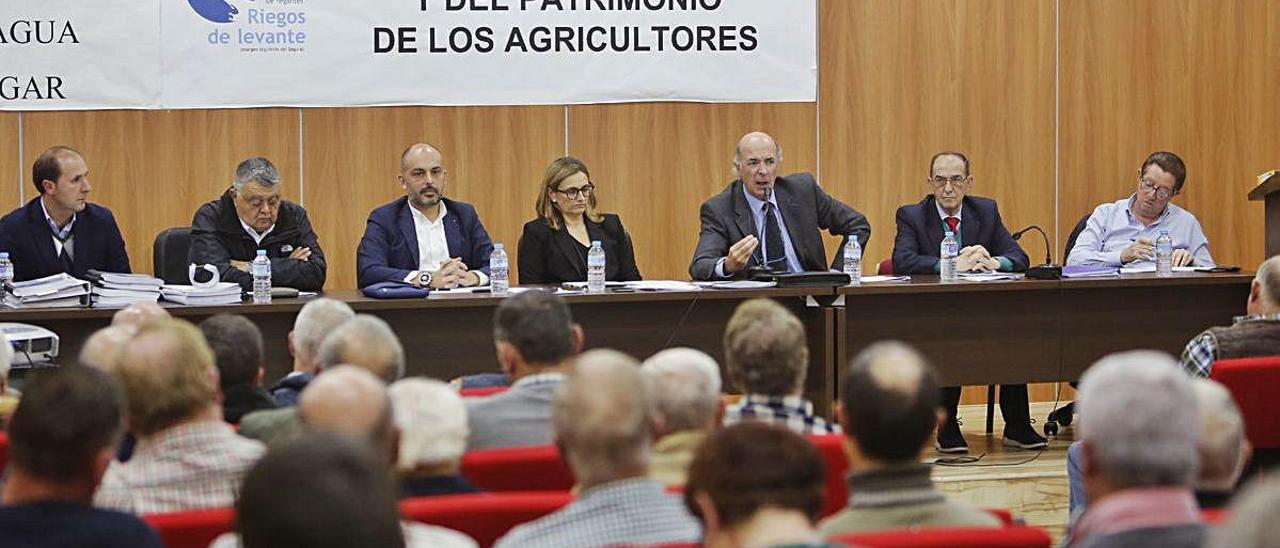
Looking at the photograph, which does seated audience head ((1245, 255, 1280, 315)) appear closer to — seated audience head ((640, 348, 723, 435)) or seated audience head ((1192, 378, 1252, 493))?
seated audience head ((1192, 378, 1252, 493))

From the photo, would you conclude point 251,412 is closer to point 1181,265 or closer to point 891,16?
point 1181,265

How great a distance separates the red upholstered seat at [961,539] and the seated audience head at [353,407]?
0.72 m

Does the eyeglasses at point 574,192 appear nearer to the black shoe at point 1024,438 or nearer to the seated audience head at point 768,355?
the black shoe at point 1024,438

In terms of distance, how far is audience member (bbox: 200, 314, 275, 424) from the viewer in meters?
3.37

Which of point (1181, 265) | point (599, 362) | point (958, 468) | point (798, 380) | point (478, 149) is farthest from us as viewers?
point (478, 149)

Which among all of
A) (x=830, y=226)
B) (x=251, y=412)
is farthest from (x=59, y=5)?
(x=251, y=412)

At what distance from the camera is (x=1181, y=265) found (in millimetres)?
6488

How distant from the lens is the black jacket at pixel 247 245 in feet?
19.8

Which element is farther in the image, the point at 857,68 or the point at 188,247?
the point at 857,68

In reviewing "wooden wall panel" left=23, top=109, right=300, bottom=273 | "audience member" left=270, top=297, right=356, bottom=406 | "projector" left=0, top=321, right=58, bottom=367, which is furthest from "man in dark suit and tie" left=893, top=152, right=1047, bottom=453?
"projector" left=0, top=321, right=58, bottom=367

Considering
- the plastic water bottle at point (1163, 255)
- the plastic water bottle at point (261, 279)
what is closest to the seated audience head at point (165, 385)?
the plastic water bottle at point (261, 279)

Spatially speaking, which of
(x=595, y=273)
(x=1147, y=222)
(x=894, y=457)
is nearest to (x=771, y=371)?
(x=894, y=457)

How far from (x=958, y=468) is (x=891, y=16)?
277 cm

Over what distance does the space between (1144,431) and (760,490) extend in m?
0.54
